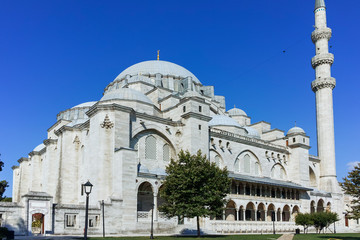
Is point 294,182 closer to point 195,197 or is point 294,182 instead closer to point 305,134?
point 305,134

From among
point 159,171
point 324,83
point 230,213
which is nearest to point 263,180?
point 230,213

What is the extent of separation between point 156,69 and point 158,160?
1784cm

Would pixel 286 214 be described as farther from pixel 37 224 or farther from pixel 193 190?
pixel 37 224

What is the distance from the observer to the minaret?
49.2 meters

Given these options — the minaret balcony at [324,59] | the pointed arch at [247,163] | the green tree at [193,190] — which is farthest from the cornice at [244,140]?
the minaret balcony at [324,59]

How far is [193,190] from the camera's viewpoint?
25109 millimetres

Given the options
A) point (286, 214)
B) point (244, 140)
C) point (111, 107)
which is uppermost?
point (111, 107)

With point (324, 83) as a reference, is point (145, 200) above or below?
below

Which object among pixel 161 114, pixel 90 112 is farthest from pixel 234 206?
pixel 90 112

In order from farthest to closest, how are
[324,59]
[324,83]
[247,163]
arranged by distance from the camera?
[324,59] < [324,83] < [247,163]

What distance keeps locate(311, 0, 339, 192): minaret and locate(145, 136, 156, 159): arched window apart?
2559 centimetres

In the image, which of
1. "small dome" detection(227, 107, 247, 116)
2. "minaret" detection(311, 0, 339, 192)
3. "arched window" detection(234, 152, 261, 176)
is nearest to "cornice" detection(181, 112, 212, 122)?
"arched window" detection(234, 152, 261, 176)

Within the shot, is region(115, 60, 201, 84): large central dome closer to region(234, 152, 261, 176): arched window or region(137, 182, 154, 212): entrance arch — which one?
region(234, 152, 261, 176): arched window

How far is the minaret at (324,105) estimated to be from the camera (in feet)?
161
